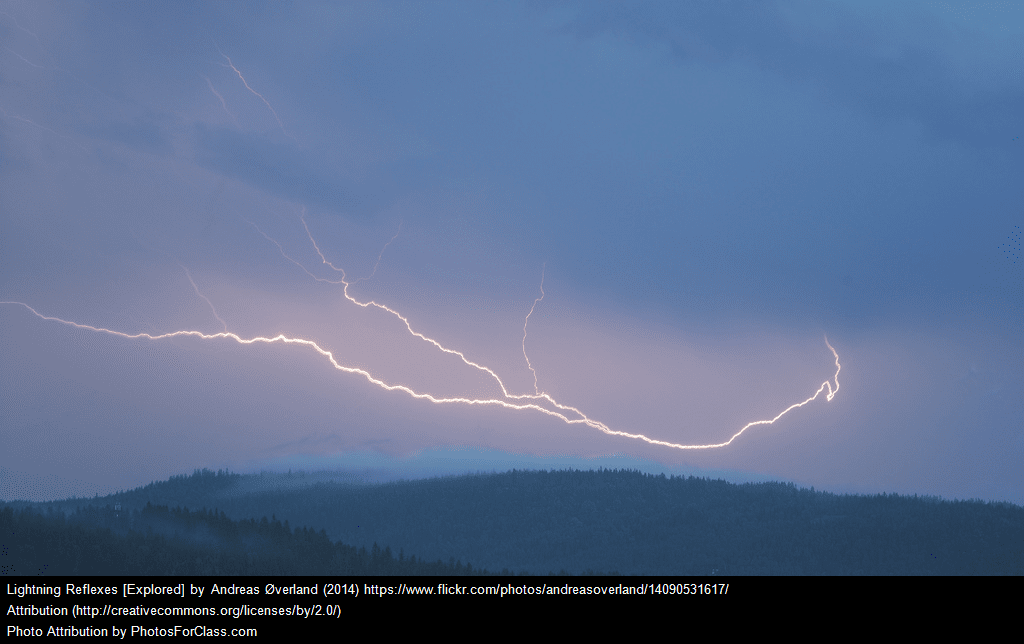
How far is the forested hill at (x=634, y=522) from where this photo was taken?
1362 inches

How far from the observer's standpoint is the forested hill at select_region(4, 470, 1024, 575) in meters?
34.6

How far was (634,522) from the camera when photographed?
4691 cm

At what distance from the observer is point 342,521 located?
53.6 m

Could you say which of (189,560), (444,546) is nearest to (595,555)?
(444,546)

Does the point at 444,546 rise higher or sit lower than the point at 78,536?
lower

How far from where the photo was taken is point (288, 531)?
97.9 feet

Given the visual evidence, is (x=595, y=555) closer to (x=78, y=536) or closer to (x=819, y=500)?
(x=819, y=500)
